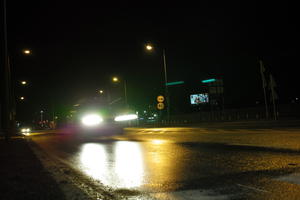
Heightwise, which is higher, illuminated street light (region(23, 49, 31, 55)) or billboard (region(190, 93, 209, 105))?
illuminated street light (region(23, 49, 31, 55))

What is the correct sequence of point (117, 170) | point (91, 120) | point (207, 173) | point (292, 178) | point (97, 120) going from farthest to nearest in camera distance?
point (91, 120), point (97, 120), point (117, 170), point (207, 173), point (292, 178)

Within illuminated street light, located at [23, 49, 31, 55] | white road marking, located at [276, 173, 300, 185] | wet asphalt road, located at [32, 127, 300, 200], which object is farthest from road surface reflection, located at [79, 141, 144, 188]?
illuminated street light, located at [23, 49, 31, 55]

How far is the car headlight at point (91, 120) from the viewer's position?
2425 centimetres

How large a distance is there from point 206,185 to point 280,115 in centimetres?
3593

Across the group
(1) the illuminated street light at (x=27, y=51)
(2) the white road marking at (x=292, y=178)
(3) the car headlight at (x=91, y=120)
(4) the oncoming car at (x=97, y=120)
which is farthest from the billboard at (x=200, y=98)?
(2) the white road marking at (x=292, y=178)

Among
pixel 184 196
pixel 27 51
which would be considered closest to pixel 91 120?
pixel 27 51

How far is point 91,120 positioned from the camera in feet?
80.7

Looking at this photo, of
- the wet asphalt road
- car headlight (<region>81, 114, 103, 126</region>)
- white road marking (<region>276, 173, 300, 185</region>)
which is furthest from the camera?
car headlight (<region>81, 114, 103, 126</region>)

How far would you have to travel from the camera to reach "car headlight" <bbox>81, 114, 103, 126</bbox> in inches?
955

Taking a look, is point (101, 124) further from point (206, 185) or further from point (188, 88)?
point (188, 88)

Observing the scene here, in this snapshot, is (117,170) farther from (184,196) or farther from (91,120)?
(91,120)

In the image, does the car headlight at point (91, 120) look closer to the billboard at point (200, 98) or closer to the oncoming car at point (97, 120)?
the oncoming car at point (97, 120)

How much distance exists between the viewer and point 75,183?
22.3 ft

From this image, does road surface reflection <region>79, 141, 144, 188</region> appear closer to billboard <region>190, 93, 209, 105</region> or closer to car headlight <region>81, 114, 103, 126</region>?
car headlight <region>81, 114, 103, 126</region>
